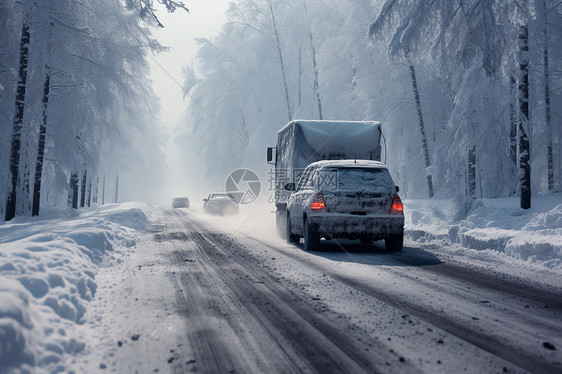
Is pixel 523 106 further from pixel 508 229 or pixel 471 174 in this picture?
pixel 471 174

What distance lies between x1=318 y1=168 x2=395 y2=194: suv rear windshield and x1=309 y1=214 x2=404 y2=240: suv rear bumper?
612 millimetres

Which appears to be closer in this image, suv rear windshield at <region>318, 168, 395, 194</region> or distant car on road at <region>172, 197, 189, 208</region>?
suv rear windshield at <region>318, 168, 395, 194</region>

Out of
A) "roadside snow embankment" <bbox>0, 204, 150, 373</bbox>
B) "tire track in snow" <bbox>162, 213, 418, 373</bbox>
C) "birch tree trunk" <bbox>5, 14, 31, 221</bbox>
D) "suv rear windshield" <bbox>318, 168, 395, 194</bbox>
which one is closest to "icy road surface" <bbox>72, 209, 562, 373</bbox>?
"tire track in snow" <bbox>162, 213, 418, 373</bbox>

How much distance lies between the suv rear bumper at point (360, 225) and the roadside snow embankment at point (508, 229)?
7.38 ft

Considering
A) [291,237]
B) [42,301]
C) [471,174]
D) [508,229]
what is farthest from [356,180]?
[471,174]

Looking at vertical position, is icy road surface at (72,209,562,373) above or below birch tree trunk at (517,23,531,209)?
below

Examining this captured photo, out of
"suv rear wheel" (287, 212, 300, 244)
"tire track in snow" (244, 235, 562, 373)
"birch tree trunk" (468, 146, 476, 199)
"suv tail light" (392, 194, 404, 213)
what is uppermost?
"birch tree trunk" (468, 146, 476, 199)

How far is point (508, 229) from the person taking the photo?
34.5 feet

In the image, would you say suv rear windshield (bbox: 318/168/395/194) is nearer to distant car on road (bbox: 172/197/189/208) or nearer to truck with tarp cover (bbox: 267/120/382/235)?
truck with tarp cover (bbox: 267/120/382/235)

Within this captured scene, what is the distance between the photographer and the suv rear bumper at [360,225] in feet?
30.6

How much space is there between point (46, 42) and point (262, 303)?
15.1 m

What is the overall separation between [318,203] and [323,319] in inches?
206

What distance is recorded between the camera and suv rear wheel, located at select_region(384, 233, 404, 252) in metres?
9.66

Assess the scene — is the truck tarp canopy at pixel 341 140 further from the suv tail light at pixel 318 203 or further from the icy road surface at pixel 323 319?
the icy road surface at pixel 323 319
